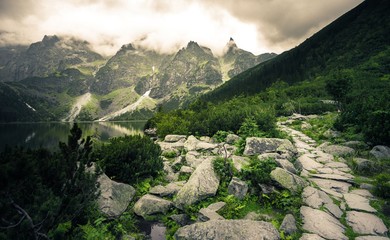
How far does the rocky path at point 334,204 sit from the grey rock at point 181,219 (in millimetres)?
3661

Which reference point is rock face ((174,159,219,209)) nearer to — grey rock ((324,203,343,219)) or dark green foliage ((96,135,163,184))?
dark green foliage ((96,135,163,184))

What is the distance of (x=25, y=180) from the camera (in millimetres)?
4695

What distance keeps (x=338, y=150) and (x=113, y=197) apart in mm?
12159

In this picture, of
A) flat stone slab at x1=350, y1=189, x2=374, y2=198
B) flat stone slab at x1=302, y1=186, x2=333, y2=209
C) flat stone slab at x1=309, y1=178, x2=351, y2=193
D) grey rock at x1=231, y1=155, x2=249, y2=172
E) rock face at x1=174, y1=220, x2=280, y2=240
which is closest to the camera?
rock face at x1=174, y1=220, x2=280, y2=240

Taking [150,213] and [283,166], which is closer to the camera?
[150,213]

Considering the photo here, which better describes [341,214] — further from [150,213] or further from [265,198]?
[150,213]

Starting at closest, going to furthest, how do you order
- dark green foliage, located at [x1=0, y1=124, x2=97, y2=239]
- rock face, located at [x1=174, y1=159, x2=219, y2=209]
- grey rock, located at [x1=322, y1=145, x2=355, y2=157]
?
dark green foliage, located at [x1=0, y1=124, x2=97, y2=239] → rock face, located at [x1=174, y1=159, x2=219, y2=209] → grey rock, located at [x1=322, y1=145, x2=355, y2=157]

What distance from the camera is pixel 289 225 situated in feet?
21.1

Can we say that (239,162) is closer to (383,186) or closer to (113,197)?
(383,186)

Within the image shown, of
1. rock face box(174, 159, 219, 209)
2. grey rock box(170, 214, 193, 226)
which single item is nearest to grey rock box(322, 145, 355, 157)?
rock face box(174, 159, 219, 209)

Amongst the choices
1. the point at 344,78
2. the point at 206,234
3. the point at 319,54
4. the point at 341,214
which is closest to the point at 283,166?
the point at 341,214

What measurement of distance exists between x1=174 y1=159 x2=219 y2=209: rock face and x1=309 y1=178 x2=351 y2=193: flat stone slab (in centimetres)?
440

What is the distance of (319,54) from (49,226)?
96.3 meters

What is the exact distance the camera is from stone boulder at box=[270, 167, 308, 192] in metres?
8.21
